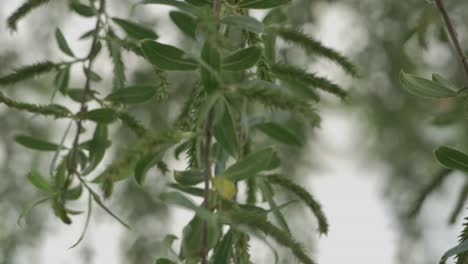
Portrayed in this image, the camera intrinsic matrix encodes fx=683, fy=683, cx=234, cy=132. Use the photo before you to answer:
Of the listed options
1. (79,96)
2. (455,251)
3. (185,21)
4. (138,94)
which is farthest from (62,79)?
(455,251)

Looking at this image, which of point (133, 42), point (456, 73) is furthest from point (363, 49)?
point (133, 42)

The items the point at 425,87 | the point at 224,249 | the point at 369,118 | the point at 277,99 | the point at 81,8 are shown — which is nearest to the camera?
the point at 277,99

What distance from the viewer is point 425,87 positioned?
0.65 m

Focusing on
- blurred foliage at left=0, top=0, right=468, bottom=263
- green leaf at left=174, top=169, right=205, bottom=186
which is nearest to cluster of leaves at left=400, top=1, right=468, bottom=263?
green leaf at left=174, top=169, right=205, bottom=186

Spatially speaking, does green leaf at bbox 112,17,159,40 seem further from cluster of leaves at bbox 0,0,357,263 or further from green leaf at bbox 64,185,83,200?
green leaf at bbox 64,185,83,200

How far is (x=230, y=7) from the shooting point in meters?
0.62

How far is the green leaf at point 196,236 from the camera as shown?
1.54ft

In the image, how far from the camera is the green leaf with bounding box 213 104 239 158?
1.82 ft

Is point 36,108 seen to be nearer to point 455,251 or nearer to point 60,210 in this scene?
point 60,210

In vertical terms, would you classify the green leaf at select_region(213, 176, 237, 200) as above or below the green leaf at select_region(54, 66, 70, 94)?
below

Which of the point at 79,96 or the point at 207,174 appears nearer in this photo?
the point at 207,174

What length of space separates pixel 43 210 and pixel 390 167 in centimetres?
105

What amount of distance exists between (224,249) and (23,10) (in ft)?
1.49

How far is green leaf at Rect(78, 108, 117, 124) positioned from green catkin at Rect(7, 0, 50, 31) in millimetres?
189
